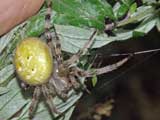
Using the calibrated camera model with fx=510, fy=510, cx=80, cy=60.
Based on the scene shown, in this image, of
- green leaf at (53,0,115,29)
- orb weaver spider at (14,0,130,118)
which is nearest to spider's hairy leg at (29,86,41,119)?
orb weaver spider at (14,0,130,118)

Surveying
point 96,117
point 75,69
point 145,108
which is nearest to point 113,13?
point 75,69

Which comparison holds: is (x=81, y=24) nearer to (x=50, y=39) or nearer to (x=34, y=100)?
(x=50, y=39)

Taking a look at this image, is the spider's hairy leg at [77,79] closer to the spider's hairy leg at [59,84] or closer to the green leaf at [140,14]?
the spider's hairy leg at [59,84]

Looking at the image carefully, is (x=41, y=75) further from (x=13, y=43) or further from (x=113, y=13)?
(x=113, y=13)

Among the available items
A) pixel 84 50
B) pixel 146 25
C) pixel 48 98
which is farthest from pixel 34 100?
pixel 146 25

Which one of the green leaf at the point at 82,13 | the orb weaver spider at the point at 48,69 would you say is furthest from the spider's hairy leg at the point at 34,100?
the green leaf at the point at 82,13
